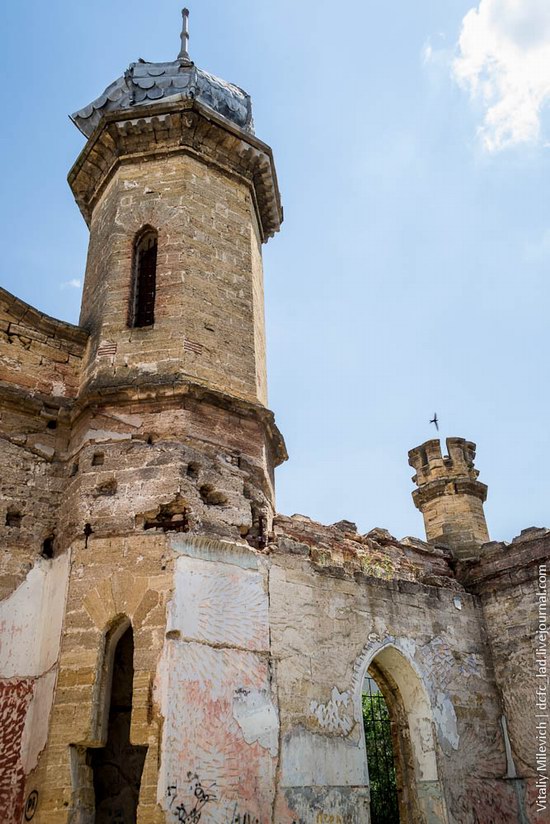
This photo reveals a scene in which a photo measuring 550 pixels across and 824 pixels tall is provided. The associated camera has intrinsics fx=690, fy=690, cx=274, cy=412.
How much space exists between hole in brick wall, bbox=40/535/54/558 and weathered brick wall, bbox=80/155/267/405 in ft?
5.80

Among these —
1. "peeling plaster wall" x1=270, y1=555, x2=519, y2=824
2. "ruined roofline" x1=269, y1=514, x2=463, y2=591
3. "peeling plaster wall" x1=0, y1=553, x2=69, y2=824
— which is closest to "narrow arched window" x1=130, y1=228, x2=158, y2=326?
"ruined roofline" x1=269, y1=514, x2=463, y2=591

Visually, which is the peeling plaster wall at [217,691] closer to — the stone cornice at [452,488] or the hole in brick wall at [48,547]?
the hole in brick wall at [48,547]

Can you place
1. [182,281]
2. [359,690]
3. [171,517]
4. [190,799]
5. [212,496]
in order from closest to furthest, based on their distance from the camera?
[190,799] → [171,517] → [212,496] → [359,690] → [182,281]

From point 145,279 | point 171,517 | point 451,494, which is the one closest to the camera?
point 171,517

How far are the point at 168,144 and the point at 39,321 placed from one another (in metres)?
3.15

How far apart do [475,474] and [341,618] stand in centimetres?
439

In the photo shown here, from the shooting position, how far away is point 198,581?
6414mm

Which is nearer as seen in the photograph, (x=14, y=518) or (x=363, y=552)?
(x=14, y=518)

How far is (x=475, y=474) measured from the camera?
11.0 metres

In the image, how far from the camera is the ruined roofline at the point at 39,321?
8.01 meters

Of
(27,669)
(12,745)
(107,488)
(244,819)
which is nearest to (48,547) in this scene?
(107,488)

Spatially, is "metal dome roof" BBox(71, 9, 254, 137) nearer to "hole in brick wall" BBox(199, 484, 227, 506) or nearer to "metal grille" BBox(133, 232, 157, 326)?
"metal grille" BBox(133, 232, 157, 326)

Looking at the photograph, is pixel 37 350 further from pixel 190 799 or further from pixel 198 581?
pixel 190 799

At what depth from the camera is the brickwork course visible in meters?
5.95
